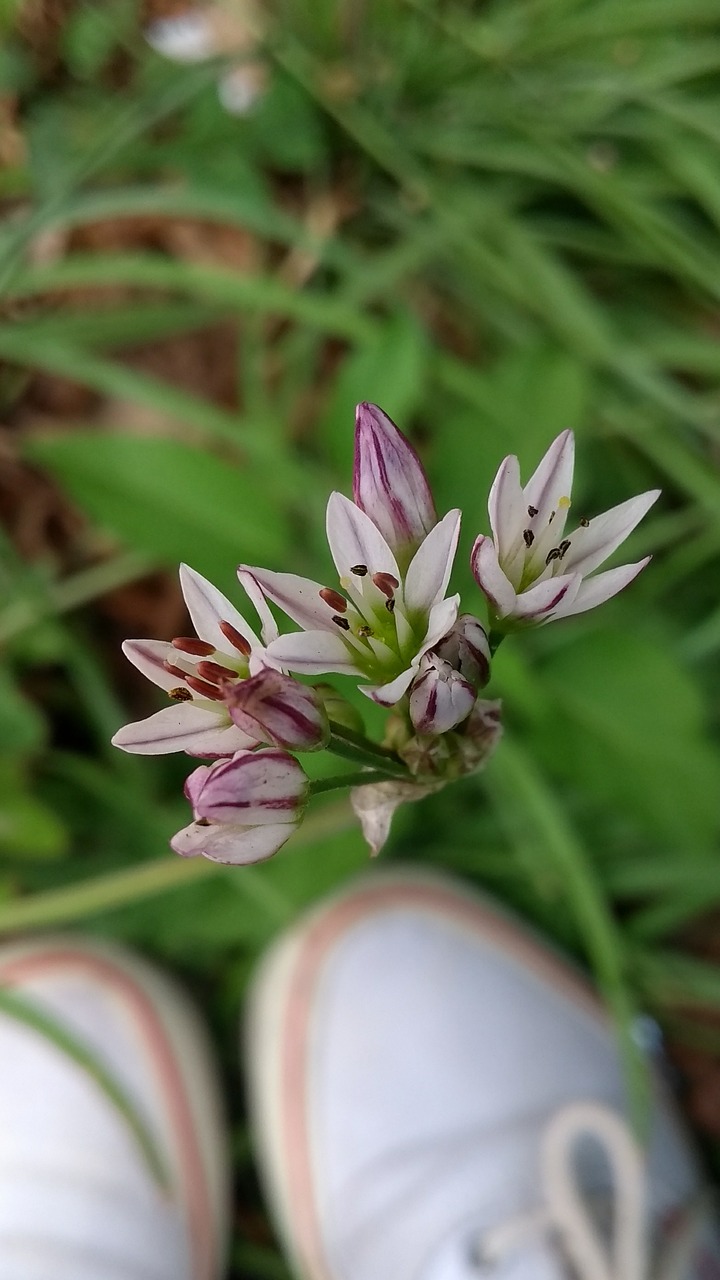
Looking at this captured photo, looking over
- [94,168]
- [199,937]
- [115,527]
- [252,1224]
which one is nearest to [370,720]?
[115,527]

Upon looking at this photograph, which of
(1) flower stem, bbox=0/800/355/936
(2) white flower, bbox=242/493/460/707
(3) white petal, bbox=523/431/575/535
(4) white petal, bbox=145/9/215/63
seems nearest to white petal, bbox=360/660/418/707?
(2) white flower, bbox=242/493/460/707

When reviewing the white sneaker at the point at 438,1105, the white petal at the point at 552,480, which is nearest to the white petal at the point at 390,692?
the white petal at the point at 552,480

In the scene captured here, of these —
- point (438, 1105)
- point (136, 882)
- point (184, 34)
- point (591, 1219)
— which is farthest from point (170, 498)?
point (591, 1219)

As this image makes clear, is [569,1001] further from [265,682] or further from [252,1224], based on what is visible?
[265,682]

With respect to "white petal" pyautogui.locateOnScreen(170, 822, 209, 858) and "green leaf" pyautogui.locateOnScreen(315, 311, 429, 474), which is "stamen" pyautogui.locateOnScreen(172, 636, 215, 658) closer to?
"white petal" pyautogui.locateOnScreen(170, 822, 209, 858)

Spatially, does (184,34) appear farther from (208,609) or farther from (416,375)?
(208,609)

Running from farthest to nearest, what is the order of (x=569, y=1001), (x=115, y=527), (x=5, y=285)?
1. (x=569, y=1001)
2. (x=115, y=527)
3. (x=5, y=285)
